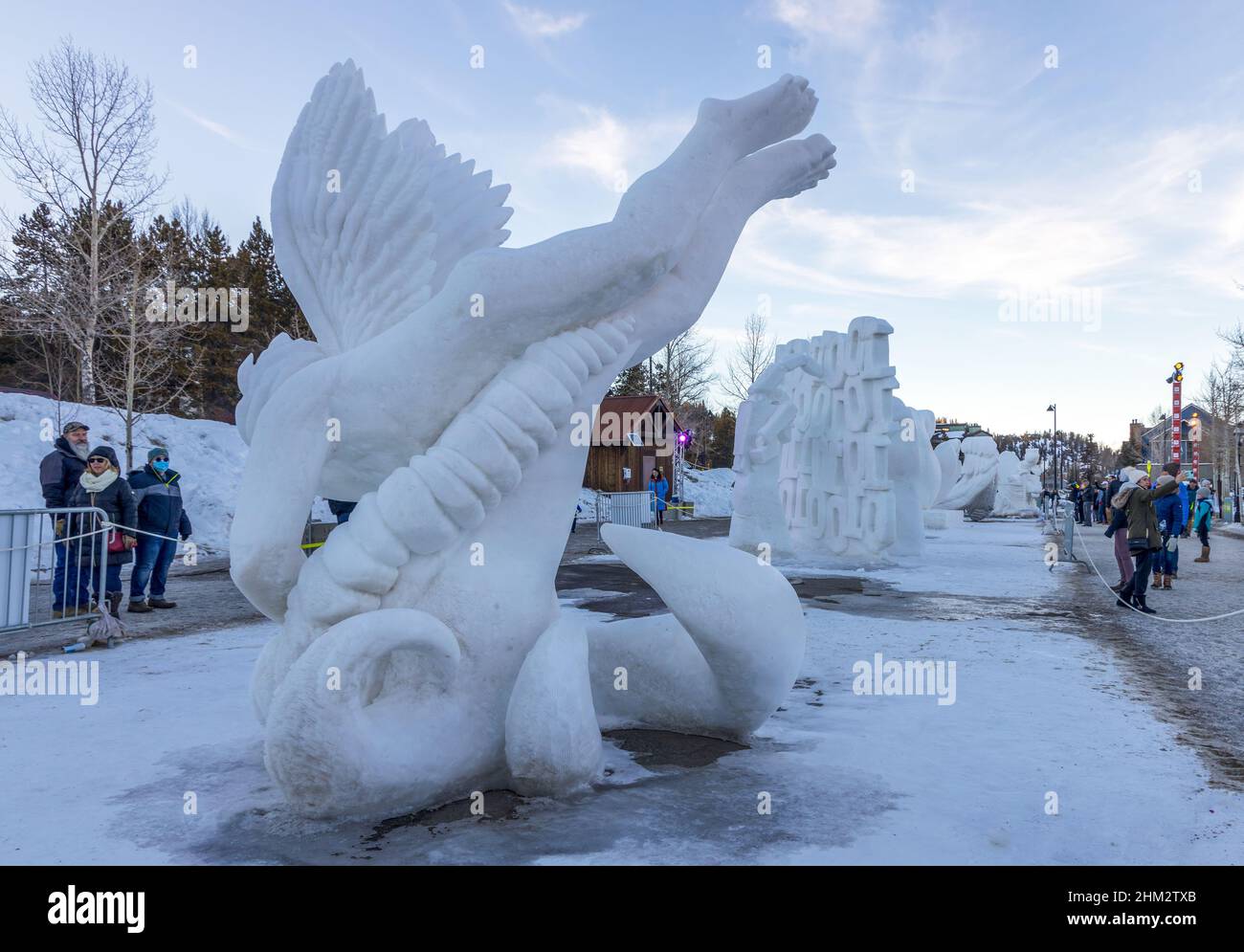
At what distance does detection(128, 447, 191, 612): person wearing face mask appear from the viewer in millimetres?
8281

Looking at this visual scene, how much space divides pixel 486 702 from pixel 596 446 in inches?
1042

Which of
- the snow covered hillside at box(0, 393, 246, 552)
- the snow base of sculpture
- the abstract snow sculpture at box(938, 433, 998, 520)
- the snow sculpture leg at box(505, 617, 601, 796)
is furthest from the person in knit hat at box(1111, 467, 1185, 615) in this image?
the abstract snow sculpture at box(938, 433, 998, 520)

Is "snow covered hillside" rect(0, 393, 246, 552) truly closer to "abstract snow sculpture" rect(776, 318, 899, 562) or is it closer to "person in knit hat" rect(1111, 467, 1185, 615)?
"abstract snow sculpture" rect(776, 318, 899, 562)

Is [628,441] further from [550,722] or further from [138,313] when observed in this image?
[550,722]

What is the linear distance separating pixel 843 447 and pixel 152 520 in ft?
31.8

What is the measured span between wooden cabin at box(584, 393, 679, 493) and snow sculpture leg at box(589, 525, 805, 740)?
75.5ft

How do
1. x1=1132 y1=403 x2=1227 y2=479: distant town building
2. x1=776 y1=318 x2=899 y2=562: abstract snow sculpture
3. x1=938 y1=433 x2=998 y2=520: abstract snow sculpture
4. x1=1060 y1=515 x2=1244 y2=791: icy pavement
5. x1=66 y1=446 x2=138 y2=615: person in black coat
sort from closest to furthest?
x1=1060 y1=515 x2=1244 y2=791: icy pavement → x1=66 y1=446 x2=138 y2=615: person in black coat → x1=776 y1=318 x2=899 y2=562: abstract snow sculpture → x1=938 y1=433 x2=998 y2=520: abstract snow sculpture → x1=1132 y1=403 x2=1227 y2=479: distant town building

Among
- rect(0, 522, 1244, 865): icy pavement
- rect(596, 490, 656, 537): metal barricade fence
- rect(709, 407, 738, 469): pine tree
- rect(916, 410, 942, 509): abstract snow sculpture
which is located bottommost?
rect(0, 522, 1244, 865): icy pavement

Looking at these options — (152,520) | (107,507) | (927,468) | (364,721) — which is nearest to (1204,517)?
(927,468)

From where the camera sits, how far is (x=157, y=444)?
15969 mm

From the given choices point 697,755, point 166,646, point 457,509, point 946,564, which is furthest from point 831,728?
point 946,564

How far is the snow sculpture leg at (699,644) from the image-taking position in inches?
138

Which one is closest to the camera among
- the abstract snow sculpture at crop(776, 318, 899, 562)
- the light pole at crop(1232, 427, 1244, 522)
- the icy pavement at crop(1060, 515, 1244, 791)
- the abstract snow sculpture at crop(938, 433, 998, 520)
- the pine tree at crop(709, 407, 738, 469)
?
the icy pavement at crop(1060, 515, 1244, 791)

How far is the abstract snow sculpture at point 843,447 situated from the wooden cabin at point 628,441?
13.6 m
